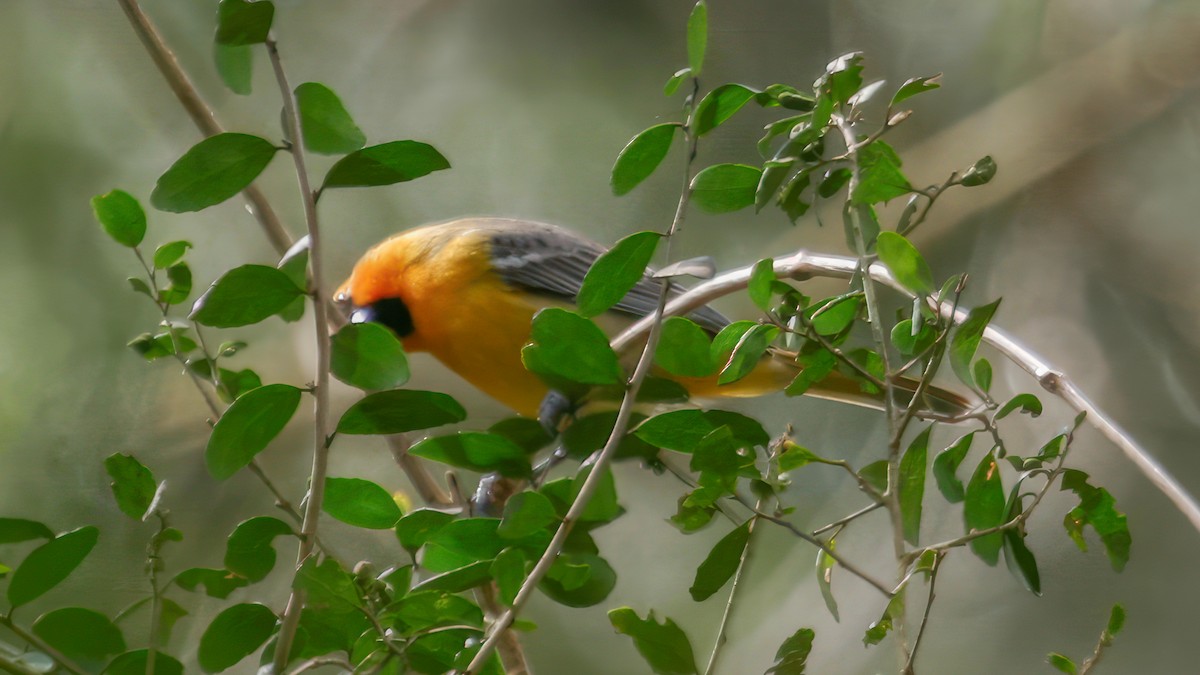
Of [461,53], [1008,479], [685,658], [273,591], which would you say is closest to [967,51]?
[1008,479]

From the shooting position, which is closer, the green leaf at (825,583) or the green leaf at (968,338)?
the green leaf at (968,338)

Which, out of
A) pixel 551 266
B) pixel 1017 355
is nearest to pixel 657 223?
pixel 551 266

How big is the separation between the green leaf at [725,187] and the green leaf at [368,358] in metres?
0.24

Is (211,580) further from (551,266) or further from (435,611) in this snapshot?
(551,266)

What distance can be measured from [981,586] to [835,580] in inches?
14.2

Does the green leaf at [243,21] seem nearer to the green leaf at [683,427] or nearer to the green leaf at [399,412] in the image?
the green leaf at [399,412]

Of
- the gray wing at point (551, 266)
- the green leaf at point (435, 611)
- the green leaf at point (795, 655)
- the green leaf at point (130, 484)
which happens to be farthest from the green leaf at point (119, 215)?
the gray wing at point (551, 266)

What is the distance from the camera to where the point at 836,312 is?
86 cm

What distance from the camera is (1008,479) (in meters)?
2.62

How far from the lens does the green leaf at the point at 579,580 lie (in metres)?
0.81

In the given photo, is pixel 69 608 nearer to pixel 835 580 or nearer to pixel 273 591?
pixel 273 591

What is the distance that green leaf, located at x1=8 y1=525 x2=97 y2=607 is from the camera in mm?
851

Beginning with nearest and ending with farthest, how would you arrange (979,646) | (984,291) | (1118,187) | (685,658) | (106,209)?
1. (685,658)
2. (106,209)
3. (979,646)
4. (984,291)
5. (1118,187)

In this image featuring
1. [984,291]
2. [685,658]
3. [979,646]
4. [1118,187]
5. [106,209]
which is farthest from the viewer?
[1118,187]
